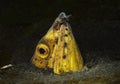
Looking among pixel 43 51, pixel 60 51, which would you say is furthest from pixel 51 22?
pixel 60 51

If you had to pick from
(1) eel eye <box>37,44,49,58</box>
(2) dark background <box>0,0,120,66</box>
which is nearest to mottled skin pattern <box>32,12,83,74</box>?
(1) eel eye <box>37,44,49,58</box>

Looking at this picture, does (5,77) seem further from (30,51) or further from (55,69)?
(30,51)

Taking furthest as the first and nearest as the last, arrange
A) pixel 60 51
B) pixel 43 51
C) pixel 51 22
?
pixel 51 22, pixel 43 51, pixel 60 51

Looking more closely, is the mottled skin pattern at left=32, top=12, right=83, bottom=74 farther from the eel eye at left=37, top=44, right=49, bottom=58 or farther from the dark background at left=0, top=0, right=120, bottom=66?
the dark background at left=0, top=0, right=120, bottom=66

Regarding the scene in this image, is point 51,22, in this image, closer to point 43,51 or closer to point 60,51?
point 43,51

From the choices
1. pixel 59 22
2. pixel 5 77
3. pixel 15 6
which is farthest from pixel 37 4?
pixel 5 77
